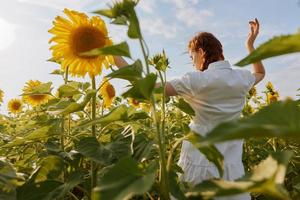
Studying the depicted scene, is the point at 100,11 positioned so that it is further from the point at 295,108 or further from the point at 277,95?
the point at 277,95

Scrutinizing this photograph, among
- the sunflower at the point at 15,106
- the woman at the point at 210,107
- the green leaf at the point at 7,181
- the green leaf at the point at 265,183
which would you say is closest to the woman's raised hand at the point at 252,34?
the woman at the point at 210,107

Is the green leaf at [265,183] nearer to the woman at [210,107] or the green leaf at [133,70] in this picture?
the green leaf at [133,70]

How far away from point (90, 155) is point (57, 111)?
0.74 ft

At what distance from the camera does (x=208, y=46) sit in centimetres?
213

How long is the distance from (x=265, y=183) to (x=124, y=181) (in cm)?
28

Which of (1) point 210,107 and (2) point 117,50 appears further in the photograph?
(1) point 210,107

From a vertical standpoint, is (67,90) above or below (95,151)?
above

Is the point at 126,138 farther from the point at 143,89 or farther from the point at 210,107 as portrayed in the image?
the point at 210,107

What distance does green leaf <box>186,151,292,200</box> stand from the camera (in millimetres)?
619

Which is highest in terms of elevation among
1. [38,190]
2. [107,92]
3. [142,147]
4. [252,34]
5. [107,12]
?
[252,34]

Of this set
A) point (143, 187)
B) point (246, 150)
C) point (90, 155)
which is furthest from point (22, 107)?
point (143, 187)

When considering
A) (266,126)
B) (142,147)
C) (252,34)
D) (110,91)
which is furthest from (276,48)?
(110,91)

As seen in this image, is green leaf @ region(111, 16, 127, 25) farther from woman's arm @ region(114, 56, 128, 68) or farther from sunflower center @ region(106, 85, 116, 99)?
sunflower center @ region(106, 85, 116, 99)

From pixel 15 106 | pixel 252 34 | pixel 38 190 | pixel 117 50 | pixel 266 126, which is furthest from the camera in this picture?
pixel 15 106
